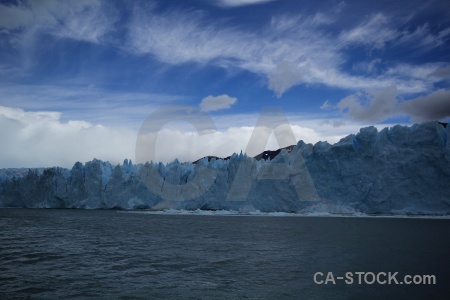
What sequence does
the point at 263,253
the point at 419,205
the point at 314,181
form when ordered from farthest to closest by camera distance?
the point at 314,181 < the point at 419,205 < the point at 263,253

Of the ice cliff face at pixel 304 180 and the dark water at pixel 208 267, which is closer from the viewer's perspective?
the dark water at pixel 208 267

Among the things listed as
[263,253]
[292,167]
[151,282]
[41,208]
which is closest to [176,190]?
[292,167]

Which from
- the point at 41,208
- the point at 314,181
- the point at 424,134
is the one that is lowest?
the point at 41,208

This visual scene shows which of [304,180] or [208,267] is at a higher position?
[304,180]

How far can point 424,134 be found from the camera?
36469 millimetres

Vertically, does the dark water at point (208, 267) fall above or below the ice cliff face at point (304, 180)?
below

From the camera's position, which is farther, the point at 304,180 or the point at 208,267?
the point at 304,180

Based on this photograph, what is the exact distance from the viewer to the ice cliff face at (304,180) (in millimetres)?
35906

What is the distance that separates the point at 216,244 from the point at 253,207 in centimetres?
2614

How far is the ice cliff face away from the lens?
1414 inches

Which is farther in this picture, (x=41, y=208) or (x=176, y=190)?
(x=41, y=208)

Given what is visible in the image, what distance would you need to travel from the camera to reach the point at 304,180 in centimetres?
4041

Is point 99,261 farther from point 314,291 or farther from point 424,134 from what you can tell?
point 424,134

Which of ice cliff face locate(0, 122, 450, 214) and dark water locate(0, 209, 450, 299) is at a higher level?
ice cliff face locate(0, 122, 450, 214)
